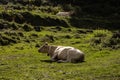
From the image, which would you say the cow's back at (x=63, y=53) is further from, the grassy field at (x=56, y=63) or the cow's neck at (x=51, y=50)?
the cow's neck at (x=51, y=50)

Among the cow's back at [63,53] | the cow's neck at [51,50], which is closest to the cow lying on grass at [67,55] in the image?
A: the cow's back at [63,53]

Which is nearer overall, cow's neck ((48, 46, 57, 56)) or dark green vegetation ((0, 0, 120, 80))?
dark green vegetation ((0, 0, 120, 80))

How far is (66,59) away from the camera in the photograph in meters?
26.2

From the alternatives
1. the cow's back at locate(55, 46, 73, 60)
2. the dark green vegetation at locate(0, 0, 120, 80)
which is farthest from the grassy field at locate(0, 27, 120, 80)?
the cow's back at locate(55, 46, 73, 60)

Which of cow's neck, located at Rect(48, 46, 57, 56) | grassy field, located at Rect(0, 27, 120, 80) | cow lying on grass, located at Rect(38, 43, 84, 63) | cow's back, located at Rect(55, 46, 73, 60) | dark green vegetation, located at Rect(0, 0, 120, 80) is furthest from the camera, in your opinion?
cow's neck, located at Rect(48, 46, 57, 56)

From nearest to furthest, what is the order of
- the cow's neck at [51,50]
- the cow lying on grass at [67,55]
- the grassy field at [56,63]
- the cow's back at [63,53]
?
the grassy field at [56,63], the cow lying on grass at [67,55], the cow's back at [63,53], the cow's neck at [51,50]

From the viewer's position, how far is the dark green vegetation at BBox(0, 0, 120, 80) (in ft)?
67.8

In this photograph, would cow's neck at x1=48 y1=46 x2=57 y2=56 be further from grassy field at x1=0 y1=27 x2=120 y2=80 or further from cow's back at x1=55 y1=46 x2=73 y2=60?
cow's back at x1=55 y1=46 x2=73 y2=60

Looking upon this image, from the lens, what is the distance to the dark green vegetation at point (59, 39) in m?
20.7

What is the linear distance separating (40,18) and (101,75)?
3067cm

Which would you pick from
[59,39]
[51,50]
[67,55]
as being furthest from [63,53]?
[59,39]

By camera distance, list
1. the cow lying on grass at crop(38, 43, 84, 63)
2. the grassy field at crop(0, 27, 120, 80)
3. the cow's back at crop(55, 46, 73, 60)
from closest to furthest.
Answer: the grassy field at crop(0, 27, 120, 80) < the cow lying on grass at crop(38, 43, 84, 63) < the cow's back at crop(55, 46, 73, 60)

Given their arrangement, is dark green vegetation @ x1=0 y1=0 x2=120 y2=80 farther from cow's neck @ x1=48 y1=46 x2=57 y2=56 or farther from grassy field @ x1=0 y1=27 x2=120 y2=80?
cow's neck @ x1=48 y1=46 x2=57 y2=56

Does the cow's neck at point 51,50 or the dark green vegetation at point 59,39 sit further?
the cow's neck at point 51,50
